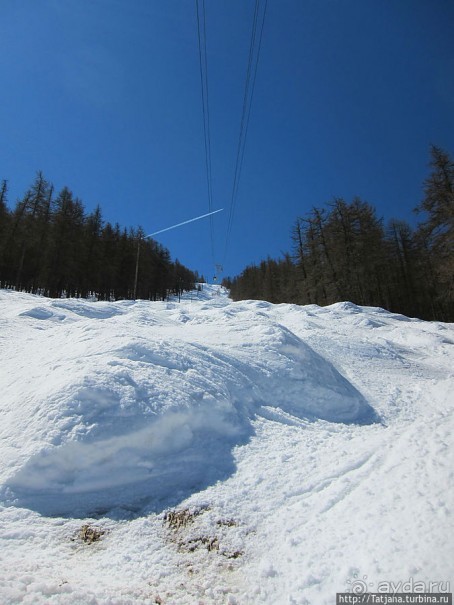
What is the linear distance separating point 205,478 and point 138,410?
4.34 ft

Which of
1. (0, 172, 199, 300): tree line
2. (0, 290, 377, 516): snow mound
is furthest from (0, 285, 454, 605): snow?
(0, 172, 199, 300): tree line

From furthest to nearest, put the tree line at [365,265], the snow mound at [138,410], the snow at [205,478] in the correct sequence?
the tree line at [365,265] → the snow mound at [138,410] → the snow at [205,478]

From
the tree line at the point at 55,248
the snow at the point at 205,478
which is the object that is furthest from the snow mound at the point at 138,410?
the tree line at the point at 55,248

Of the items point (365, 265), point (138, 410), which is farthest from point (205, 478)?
point (365, 265)

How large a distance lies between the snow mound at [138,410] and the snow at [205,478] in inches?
0.9

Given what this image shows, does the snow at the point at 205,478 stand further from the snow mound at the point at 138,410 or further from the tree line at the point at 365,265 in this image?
the tree line at the point at 365,265

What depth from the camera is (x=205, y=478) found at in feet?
13.5

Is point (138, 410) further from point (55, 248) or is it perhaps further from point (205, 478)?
point (55, 248)

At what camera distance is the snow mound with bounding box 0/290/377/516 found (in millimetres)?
3738

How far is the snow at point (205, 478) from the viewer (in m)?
2.54

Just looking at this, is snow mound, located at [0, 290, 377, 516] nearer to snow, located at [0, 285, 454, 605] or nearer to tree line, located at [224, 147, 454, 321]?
snow, located at [0, 285, 454, 605]

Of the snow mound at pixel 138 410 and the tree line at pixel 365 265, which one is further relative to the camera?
the tree line at pixel 365 265

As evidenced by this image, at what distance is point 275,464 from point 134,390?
2361 millimetres

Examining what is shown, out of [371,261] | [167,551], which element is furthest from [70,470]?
[371,261]
